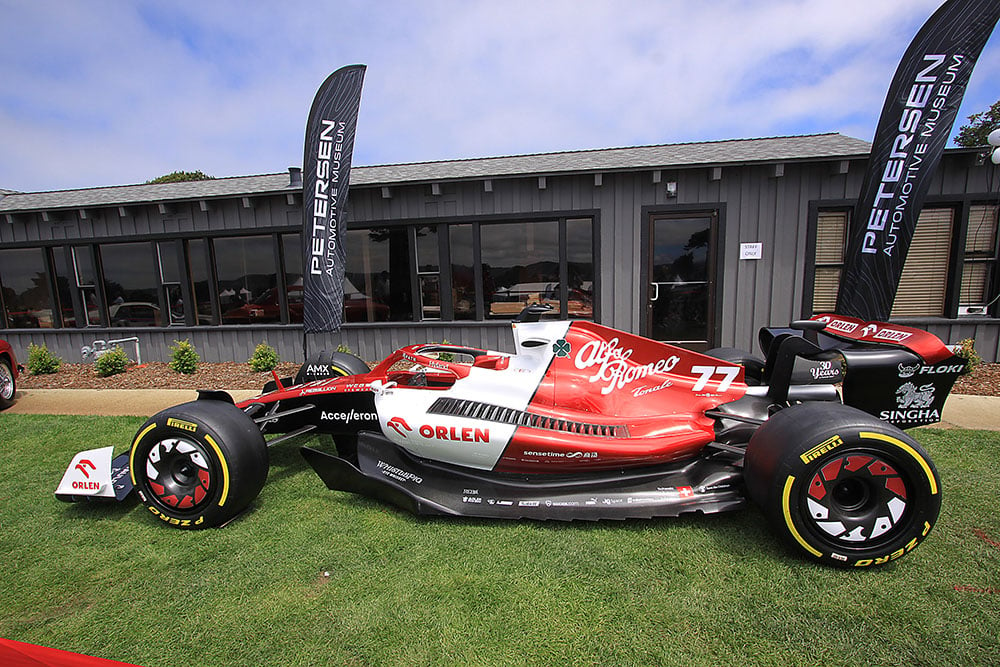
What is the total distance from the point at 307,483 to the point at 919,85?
21.6ft

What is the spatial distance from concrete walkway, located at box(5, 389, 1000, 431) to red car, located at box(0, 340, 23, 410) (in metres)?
0.11

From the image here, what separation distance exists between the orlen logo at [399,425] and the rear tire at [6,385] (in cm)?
628

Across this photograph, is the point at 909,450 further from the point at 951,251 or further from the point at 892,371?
the point at 951,251

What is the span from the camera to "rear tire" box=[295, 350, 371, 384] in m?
4.59

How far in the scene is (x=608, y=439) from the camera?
2.87 m

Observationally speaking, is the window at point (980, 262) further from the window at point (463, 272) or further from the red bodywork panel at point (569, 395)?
the window at point (463, 272)

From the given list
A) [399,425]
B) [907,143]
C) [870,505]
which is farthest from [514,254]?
[870,505]

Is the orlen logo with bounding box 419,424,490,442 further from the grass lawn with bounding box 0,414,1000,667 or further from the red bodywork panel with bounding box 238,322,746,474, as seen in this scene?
the grass lawn with bounding box 0,414,1000,667

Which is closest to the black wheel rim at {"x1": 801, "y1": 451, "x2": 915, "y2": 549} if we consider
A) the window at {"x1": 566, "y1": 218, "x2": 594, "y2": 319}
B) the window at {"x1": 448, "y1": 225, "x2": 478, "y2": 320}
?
the window at {"x1": 566, "y1": 218, "x2": 594, "y2": 319}

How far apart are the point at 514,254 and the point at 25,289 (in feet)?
31.3

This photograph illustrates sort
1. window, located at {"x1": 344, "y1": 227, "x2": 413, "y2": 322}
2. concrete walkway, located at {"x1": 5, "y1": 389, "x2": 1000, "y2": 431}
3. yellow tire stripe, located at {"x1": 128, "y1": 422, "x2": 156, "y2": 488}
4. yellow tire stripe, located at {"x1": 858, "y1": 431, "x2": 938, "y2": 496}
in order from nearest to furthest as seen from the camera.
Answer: yellow tire stripe, located at {"x1": 858, "y1": 431, "x2": 938, "y2": 496}
yellow tire stripe, located at {"x1": 128, "y1": 422, "x2": 156, "y2": 488}
concrete walkway, located at {"x1": 5, "y1": 389, "x2": 1000, "y2": 431}
window, located at {"x1": 344, "y1": 227, "x2": 413, "y2": 322}

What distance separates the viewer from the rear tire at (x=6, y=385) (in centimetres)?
594

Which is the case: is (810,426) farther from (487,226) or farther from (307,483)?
(487,226)

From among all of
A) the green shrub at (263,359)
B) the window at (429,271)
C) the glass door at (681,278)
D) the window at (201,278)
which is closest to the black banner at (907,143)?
the glass door at (681,278)
